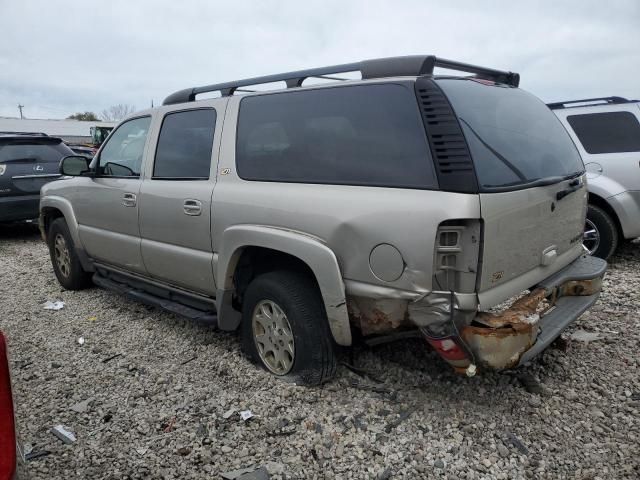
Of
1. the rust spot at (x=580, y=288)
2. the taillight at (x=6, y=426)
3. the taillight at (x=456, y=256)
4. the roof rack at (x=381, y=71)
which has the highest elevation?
the roof rack at (x=381, y=71)

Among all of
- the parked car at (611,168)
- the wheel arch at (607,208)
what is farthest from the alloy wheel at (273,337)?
the wheel arch at (607,208)

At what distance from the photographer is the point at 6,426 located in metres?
1.51

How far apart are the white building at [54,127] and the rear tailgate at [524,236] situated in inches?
2103

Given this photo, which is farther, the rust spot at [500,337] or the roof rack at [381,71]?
the roof rack at [381,71]

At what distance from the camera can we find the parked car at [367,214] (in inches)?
95.1

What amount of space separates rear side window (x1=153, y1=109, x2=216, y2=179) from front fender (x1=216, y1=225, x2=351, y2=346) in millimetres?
721

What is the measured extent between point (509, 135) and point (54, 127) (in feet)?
205

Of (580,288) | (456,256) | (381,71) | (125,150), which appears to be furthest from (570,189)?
(125,150)

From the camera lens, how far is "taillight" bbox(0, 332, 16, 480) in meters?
1.48

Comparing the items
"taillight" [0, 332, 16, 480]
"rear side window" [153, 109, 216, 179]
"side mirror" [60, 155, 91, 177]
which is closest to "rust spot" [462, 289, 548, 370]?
"taillight" [0, 332, 16, 480]

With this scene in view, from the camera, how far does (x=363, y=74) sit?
2.88 metres

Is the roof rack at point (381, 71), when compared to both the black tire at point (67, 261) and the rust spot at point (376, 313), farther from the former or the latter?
the black tire at point (67, 261)

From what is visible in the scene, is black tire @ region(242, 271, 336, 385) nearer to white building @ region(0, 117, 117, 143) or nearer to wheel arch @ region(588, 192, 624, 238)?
wheel arch @ region(588, 192, 624, 238)

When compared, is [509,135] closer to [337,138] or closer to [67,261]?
[337,138]
